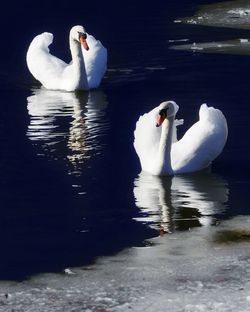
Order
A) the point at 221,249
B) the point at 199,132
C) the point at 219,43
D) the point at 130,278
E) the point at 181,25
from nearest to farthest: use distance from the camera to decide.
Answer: the point at 130,278 < the point at 221,249 < the point at 199,132 < the point at 219,43 < the point at 181,25

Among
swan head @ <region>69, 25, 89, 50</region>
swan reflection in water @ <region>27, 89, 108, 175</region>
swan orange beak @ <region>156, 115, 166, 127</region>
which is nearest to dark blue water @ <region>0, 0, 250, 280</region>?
swan reflection in water @ <region>27, 89, 108, 175</region>

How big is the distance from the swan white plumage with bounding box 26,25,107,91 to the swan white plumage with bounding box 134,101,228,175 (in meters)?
6.08

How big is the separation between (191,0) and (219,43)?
30.4 ft

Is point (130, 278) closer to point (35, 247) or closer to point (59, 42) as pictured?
point (35, 247)

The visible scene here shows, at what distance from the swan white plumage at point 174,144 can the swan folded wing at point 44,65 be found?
6.38 metres

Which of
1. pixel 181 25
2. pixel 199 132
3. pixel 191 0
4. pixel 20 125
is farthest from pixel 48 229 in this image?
pixel 191 0

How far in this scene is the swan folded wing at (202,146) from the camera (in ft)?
52.1

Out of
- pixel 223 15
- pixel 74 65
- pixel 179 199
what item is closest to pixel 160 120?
pixel 179 199

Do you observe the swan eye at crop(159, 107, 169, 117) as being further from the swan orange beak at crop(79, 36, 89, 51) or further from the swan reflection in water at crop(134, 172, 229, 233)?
the swan orange beak at crop(79, 36, 89, 51)

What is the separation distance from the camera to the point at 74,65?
22.4 m

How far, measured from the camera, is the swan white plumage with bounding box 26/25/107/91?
2228 centimetres

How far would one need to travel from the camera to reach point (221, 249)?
41.0 feet

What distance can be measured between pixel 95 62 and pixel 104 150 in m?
5.80

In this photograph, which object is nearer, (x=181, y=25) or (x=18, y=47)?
(x=18, y=47)
